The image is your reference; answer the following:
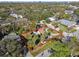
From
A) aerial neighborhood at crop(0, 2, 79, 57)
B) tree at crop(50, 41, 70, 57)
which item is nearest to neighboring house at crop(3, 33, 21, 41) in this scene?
aerial neighborhood at crop(0, 2, 79, 57)

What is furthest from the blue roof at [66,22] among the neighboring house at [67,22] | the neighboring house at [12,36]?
the neighboring house at [12,36]

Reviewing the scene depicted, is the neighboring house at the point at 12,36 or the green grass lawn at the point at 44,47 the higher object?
the neighboring house at the point at 12,36

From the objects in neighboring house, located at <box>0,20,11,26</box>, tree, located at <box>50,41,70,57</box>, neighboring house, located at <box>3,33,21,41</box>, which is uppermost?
neighboring house, located at <box>0,20,11,26</box>

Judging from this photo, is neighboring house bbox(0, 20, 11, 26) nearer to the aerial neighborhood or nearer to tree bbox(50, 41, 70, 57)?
the aerial neighborhood

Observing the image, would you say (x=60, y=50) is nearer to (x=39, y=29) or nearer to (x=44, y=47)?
(x=44, y=47)

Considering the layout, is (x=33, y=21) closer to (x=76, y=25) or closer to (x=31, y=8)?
(x=31, y=8)

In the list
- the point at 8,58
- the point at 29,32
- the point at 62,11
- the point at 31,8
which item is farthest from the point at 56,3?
the point at 8,58

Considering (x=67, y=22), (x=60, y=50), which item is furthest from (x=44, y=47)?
(x=67, y=22)

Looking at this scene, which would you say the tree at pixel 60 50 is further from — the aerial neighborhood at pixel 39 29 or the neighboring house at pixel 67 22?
the neighboring house at pixel 67 22
